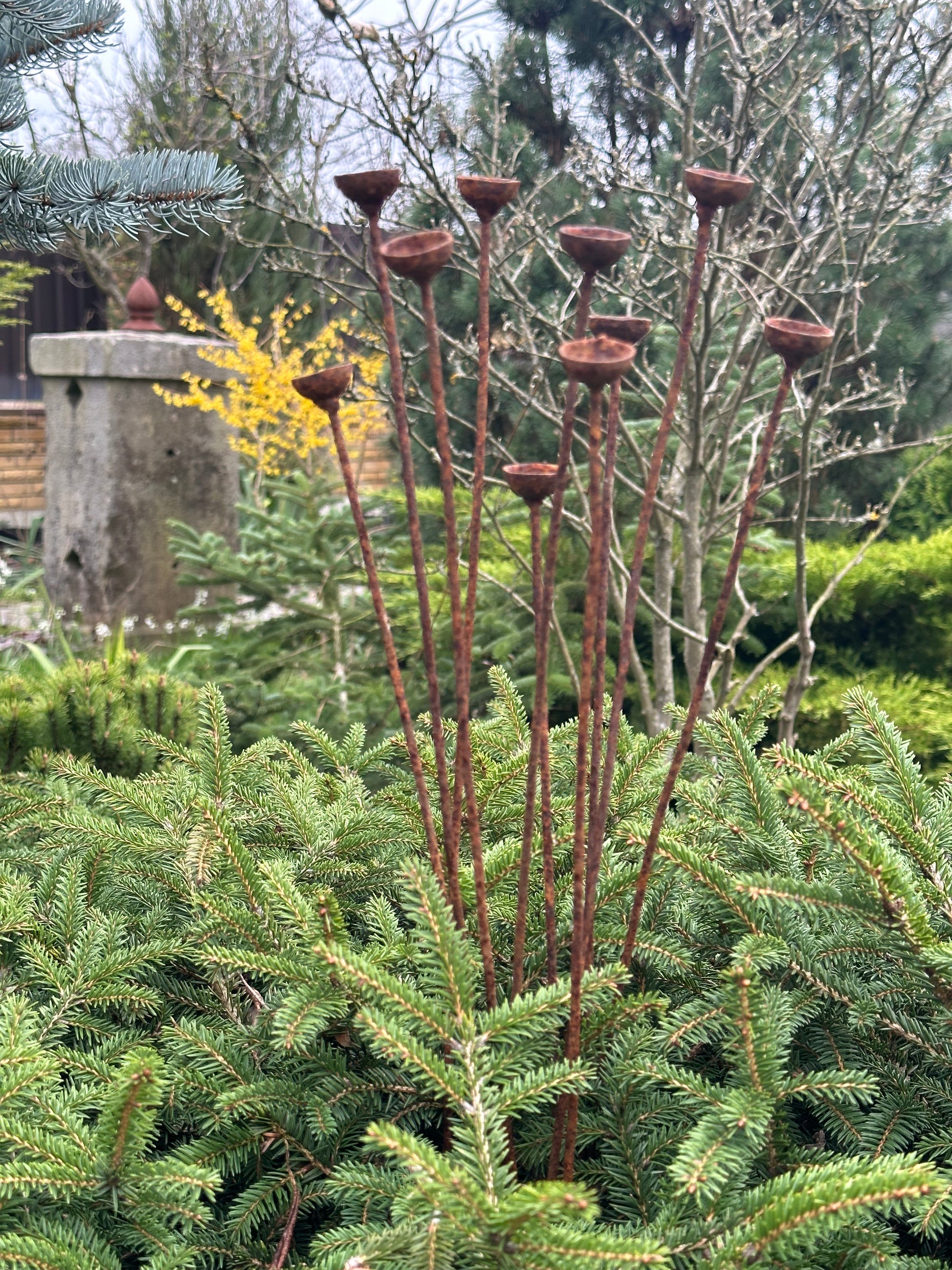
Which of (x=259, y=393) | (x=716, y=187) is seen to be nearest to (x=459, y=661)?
(x=716, y=187)

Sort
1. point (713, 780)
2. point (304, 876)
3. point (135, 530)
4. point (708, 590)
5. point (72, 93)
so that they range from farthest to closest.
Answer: point (72, 93) < point (135, 530) < point (708, 590) < point (713, 780) < point (304, 876)

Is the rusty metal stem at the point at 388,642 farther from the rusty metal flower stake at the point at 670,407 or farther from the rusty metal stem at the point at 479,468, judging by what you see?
the rusty metal flower stake at the point at 670,407

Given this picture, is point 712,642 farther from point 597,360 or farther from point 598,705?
point 597,360

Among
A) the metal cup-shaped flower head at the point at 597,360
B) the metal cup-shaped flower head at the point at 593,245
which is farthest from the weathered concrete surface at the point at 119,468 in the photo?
the metal cup-shaped flower head at the point at 597,360

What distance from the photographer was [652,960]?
997mm

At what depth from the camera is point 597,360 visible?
0.69 metres

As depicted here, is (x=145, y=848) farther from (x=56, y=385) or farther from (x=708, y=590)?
(x=56, y=385)

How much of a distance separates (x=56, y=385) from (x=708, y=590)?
3.59 meters

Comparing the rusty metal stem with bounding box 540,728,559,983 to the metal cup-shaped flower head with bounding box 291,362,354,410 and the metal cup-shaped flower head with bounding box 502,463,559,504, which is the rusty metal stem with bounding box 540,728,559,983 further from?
the metal cup-shaped flower head with bounding box 291,362,354,410

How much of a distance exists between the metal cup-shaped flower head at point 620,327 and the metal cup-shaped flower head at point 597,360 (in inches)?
5.8

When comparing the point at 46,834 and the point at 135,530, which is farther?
the point at 135,530

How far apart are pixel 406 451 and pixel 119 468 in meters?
4.97

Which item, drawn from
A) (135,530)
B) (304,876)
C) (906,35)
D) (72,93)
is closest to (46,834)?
(304,876)

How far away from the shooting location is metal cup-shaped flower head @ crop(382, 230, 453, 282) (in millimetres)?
753
